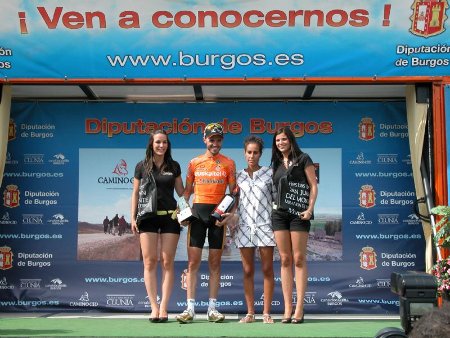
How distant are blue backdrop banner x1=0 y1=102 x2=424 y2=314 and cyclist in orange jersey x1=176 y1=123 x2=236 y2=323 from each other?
3.48 ft

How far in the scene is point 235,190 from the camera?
5391 mm

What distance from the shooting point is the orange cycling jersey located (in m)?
5.32

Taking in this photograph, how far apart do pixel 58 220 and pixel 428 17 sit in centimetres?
392

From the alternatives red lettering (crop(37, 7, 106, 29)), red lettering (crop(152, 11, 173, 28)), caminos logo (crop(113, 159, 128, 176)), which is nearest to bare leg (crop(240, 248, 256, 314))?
caminos logo (crop(113, 159, 128, 176))

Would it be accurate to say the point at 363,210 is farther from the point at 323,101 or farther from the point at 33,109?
the point at 33,109

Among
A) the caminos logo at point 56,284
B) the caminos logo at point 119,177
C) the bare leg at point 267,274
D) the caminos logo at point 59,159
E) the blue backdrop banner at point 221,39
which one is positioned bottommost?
the caminos logo at point 56,284

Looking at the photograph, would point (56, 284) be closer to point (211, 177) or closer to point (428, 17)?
point (211, 177)

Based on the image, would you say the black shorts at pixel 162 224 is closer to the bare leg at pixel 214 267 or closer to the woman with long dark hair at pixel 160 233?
the woman with long dark hair at pixel 160 233

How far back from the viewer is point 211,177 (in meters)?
5.34

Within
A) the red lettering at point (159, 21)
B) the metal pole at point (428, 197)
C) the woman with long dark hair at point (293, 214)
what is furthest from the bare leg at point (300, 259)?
the red lettering at point (159, 21)

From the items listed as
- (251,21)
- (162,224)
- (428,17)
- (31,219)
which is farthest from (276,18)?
(31,219)

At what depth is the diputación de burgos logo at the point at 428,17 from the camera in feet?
19.1

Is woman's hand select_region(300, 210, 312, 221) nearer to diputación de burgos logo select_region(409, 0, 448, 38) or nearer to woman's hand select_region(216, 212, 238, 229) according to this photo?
woman's hand select_region(216, 212, 238, 229)

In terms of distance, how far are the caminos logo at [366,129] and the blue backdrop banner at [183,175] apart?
0.01 metres
